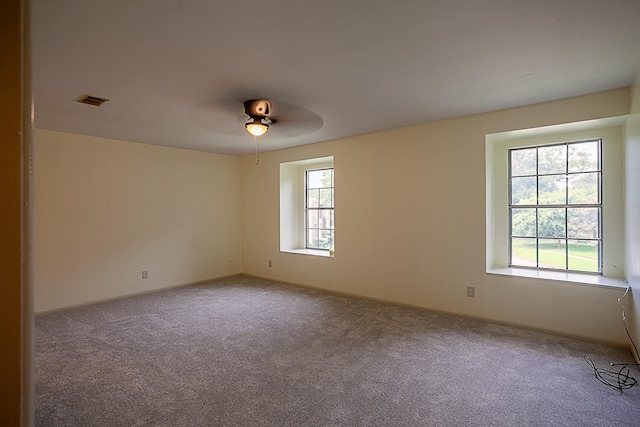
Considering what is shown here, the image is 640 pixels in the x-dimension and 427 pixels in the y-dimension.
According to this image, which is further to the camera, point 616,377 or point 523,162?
point 523,162

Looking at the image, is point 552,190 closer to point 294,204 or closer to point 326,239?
point 326,239

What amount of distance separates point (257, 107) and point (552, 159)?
3223 mm

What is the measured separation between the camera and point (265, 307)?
14.0 feet

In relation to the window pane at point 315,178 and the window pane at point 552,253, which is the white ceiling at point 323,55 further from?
the window pane at point 315,178

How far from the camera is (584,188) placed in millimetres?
3479

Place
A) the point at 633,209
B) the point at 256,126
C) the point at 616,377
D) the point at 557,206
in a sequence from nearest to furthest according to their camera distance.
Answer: the point at 616,377, the point at 633,209, the point at 256,126, the point at 557,206

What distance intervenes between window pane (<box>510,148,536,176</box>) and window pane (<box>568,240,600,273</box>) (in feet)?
2.92

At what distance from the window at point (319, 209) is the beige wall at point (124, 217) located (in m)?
1.43

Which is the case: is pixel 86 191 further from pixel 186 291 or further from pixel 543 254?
pixel 543 254

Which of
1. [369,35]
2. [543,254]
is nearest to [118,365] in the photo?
[369,35]

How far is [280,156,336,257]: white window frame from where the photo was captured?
5.76 metres

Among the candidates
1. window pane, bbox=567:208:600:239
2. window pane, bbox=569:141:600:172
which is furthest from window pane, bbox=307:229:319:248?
window pane, bbox=569:141:600:172

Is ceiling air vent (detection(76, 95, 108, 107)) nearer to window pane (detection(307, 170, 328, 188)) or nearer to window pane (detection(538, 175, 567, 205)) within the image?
window pane (detection(307, 170, 328, 188))

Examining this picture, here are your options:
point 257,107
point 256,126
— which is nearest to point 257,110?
point 257,107
